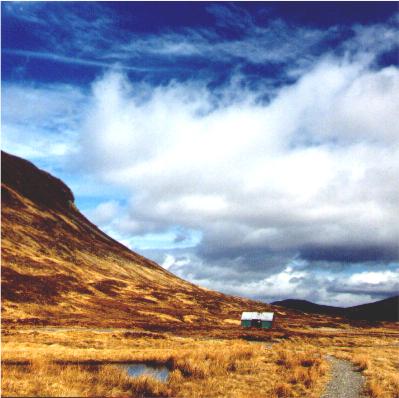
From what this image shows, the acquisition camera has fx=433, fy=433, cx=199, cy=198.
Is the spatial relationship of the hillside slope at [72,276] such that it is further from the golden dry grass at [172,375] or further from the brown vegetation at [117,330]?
the golden dry grass at [172,375]

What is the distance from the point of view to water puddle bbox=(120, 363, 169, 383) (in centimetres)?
2142

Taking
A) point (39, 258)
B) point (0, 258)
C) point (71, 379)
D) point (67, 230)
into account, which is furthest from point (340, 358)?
point (67, 230)

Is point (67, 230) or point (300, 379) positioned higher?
point (67, 230)

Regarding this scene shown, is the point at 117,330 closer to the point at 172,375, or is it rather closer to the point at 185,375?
the point at 185,375

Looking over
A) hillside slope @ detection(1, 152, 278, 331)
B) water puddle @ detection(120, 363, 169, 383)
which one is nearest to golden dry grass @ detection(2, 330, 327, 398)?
water puddle @ detection(120, 363, 169, 383)

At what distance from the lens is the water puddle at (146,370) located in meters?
21.4

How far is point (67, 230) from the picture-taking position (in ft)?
445

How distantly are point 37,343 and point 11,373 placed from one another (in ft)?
54.8

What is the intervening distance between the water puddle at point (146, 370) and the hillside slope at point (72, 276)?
101ft

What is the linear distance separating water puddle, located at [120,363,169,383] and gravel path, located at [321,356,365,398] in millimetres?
7727

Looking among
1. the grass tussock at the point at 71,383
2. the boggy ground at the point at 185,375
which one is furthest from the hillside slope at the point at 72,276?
the grass tussock at the point at 71,383

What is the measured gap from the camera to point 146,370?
22.7 metres

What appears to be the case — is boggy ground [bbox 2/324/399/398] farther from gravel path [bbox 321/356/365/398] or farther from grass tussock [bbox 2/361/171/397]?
gravel path [bbox 321/356/365/398]

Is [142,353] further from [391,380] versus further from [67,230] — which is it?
[67,230]
